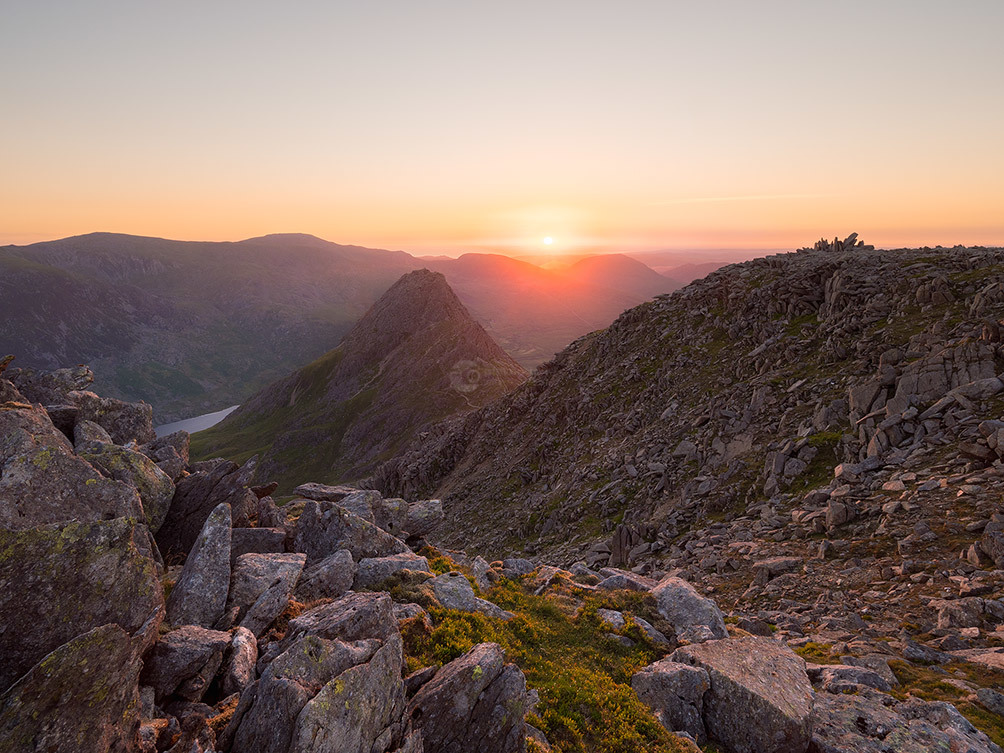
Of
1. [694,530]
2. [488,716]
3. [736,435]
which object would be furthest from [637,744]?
[736,435]

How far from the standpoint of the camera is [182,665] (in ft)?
42.9

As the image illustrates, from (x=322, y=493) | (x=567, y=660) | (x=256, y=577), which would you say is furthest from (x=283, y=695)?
(x=322, y=493)

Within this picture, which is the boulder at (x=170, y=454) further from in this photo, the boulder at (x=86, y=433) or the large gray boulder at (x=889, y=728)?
the large gray boulder at (x=889, y=728)

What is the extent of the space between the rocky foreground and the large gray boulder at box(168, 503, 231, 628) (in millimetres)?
64

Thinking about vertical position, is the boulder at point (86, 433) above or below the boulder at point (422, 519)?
above

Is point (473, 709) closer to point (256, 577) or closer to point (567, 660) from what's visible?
point (567, 660)

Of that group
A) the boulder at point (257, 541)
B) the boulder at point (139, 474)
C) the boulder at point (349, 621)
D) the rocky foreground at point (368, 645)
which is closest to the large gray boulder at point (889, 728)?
the rocky foreground at point (368, 645)

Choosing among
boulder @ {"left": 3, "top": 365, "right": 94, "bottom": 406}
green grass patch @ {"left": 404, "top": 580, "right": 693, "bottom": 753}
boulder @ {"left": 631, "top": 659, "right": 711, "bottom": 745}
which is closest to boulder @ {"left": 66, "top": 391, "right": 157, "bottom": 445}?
boulder @ {"left": 3, "top": 365, "right": 94, "bottom": 406}

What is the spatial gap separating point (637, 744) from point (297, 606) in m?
13.1

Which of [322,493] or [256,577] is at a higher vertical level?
[256,577]

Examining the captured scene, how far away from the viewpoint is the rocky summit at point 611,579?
12117 mm

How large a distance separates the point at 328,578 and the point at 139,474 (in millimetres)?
10500

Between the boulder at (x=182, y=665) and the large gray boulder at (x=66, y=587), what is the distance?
1.02 m

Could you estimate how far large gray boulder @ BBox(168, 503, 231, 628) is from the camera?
16.1m
